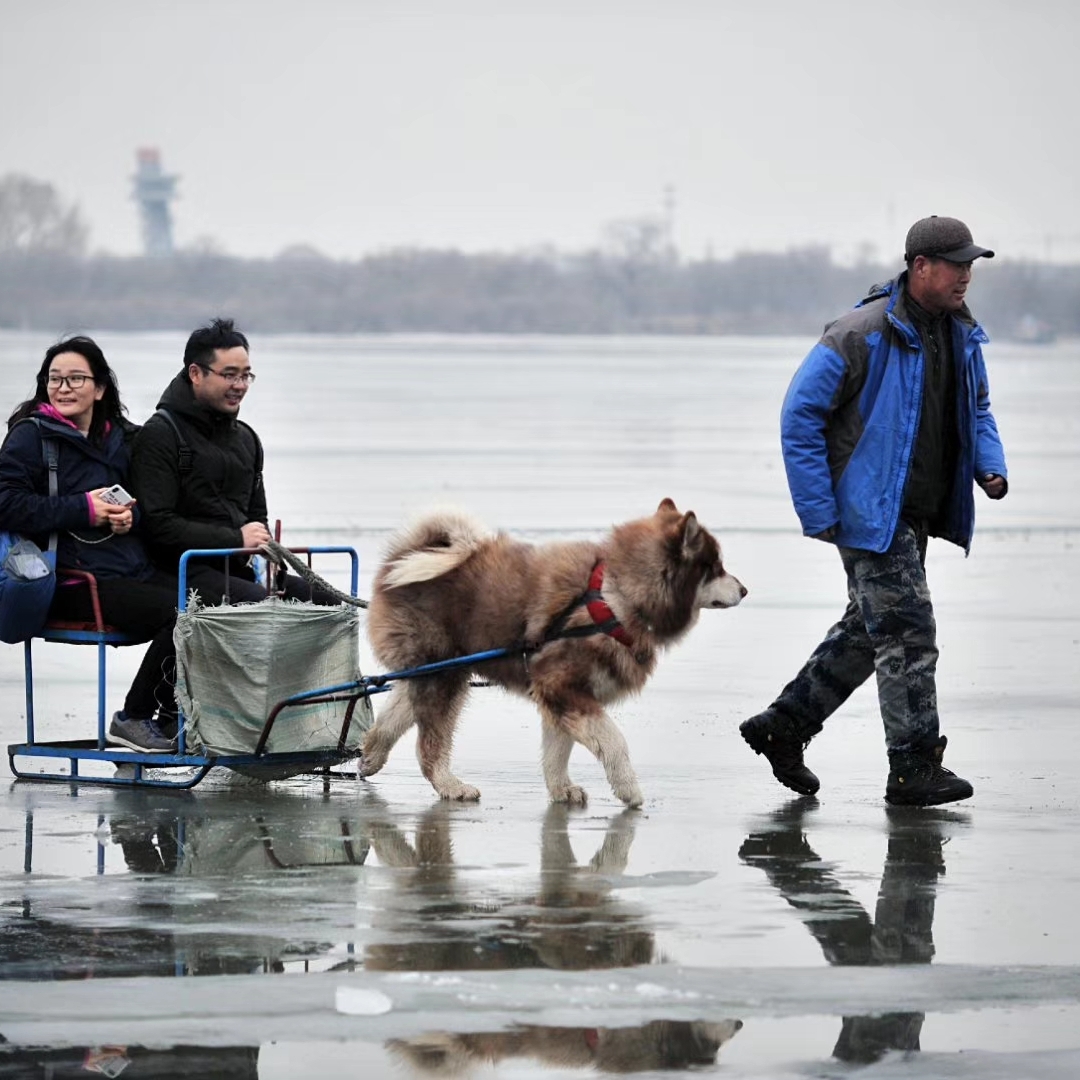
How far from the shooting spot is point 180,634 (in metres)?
7.77

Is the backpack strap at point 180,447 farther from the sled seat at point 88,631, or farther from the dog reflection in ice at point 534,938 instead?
the dog reflection in ice at point 534,938

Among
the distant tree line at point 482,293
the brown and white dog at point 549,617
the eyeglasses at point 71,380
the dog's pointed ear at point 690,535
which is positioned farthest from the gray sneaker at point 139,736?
the distant tree line at point 482,293

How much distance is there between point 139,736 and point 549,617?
58.5 inches

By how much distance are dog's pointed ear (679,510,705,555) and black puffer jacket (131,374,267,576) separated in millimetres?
1536

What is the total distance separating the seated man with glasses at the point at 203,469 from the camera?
8.05 m

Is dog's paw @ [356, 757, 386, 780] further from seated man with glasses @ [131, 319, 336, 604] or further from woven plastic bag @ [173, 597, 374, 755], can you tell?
seated man with glasses @ [131, 319, 336, 604]

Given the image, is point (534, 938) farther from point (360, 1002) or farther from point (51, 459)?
point (51, 459)

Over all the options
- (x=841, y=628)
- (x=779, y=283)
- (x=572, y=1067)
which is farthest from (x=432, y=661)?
(x=779, y=283)

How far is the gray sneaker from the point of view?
7992 mm

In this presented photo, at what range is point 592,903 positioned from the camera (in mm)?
6156

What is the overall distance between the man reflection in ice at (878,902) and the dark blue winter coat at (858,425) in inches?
38.7

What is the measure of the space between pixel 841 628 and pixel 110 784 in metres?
2.58

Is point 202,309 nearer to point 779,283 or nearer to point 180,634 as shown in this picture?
point 779,283

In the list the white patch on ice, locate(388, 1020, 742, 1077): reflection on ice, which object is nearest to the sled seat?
the white patch on ice
